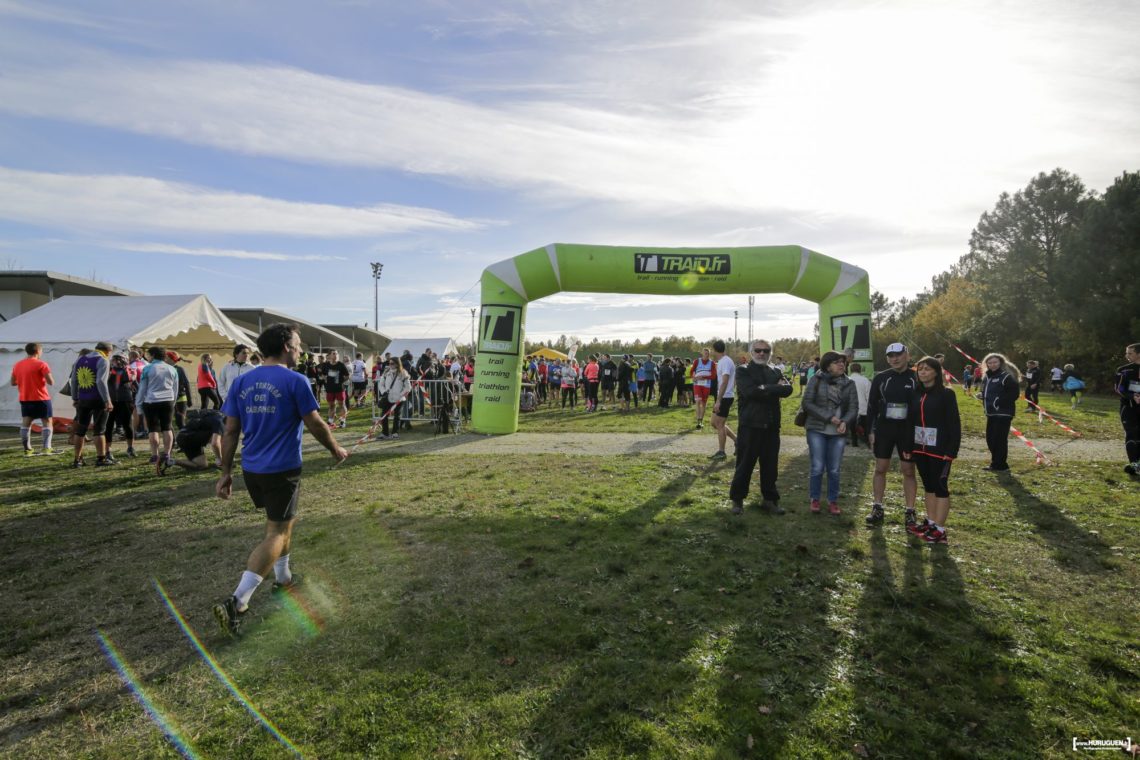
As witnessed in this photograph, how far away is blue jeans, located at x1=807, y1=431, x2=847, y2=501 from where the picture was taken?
6.43 meters

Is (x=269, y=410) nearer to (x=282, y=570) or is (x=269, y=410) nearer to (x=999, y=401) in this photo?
(x=282, y=570)

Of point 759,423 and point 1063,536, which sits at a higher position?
point 759,423

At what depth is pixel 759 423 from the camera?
6.40 metres

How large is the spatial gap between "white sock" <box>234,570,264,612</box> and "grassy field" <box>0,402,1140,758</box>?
0.68 ft

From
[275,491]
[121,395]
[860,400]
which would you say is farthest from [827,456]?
[121,395]

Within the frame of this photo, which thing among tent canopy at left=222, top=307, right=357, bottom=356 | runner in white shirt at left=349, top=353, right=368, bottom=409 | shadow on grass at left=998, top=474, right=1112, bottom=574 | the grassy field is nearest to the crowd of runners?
the grassy field

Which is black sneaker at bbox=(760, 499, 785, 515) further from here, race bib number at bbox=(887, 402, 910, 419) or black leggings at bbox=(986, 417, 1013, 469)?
black leggings at bbox=(986, 417, 1013, 469)

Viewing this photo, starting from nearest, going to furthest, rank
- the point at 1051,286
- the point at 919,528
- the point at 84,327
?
the point at 919,528 → the point at 84,327 → the point at 1051,286

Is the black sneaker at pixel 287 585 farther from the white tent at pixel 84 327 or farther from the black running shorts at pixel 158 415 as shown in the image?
the white tent at pixel 84 327

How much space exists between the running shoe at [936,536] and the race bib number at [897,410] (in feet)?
3.81

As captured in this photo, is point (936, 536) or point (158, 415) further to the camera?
point (158, 415)

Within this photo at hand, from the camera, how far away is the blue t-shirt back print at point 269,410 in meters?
3.98

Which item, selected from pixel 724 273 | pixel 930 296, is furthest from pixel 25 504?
pixel 930 296

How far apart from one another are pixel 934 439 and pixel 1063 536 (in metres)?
1.87
